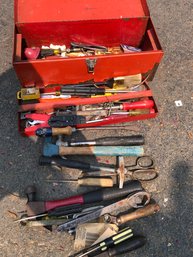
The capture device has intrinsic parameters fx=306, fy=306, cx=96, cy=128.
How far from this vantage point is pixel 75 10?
10.2 ft

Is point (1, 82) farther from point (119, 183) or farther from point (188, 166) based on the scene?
point (188, 166)

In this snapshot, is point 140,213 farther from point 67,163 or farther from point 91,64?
point 91,64

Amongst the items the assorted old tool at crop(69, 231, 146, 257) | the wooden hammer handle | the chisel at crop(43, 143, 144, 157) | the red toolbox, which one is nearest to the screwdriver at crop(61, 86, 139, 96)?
the red toolbox

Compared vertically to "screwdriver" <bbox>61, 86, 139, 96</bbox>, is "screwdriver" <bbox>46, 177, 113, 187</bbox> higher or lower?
lower

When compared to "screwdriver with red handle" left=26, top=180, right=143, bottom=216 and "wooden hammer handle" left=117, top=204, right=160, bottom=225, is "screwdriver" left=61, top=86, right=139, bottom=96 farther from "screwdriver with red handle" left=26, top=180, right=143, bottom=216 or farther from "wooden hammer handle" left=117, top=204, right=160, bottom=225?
"wooden hammer handle" left=117, top=204, right=160, bottom=225

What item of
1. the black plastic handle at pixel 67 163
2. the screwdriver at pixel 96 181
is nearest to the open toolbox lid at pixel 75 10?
the black plastic handle at pixel 67 163

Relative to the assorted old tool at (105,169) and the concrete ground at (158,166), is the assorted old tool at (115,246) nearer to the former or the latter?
the concrete ground at (158,166)

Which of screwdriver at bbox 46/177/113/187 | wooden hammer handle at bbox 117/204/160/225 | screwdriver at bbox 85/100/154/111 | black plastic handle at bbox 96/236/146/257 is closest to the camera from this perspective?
black plastic handle at bbox 96/236/146/257

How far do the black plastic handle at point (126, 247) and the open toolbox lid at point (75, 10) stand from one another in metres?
2.10

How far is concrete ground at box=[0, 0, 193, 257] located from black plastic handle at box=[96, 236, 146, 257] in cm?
11

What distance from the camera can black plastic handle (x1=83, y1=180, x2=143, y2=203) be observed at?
2628 mm

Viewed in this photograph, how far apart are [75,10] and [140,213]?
2.07m

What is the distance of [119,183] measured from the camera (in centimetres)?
273

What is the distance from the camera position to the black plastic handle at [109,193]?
2.63m
